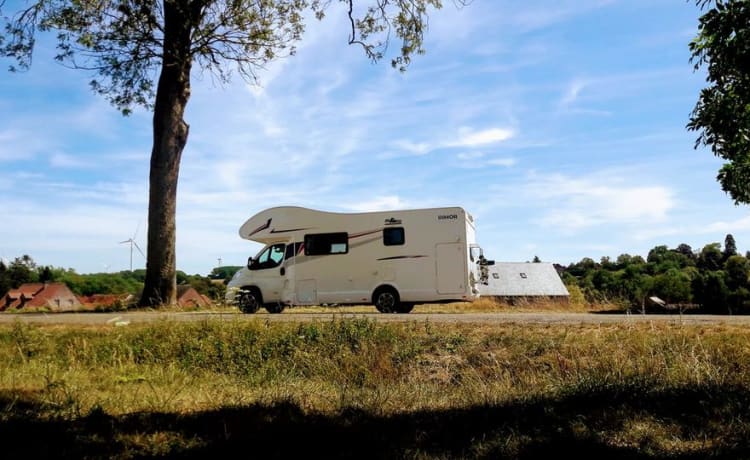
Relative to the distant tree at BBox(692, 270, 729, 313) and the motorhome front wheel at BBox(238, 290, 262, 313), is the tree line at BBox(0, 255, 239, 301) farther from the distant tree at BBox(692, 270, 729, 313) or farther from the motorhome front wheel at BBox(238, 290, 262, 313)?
the distant tree at BBox(692, 270, 729, 313)

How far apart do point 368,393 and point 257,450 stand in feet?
6.80

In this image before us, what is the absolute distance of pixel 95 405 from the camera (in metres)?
Result: 5.28

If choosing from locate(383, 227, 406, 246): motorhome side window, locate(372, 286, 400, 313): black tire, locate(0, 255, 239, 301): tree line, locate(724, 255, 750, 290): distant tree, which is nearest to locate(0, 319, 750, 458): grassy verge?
locate(372, 286, 400, 313): black tire

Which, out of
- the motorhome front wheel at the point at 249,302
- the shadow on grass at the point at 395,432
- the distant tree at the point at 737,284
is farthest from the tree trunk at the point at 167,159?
the distant tree at the point at 737,284

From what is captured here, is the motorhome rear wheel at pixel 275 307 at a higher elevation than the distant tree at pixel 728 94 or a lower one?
lower

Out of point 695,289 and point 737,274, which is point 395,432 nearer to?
point 695,289

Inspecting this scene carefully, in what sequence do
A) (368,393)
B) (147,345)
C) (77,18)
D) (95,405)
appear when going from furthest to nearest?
(77,18) < (147,345) < (368,393) < (95,405)

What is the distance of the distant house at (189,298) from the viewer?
55.2ft

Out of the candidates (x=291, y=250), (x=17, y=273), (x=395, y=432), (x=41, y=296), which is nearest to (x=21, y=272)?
(x=17, y=273)

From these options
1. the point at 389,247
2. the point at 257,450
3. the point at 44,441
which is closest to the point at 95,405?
the point at 44,441

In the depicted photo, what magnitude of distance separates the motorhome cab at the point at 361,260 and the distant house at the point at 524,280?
24.8 m

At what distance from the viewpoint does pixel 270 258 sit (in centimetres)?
1783

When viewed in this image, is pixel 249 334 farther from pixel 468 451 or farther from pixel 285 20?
pixel 285 20

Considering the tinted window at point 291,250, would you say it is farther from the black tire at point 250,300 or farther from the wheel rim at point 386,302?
the wheel rim at point 386,302
